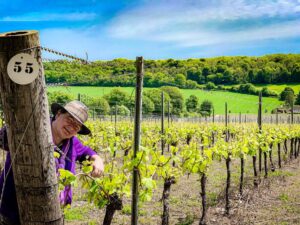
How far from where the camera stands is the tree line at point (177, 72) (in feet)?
10.1

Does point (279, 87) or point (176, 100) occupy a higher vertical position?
point (279, 87)

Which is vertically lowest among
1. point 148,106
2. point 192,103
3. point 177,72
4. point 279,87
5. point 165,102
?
point 192,103

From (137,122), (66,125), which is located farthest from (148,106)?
(66,125)

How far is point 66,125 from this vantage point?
10.3 ft

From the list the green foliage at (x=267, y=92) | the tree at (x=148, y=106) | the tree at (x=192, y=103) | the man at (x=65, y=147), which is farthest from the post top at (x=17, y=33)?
the green foliage at (x=267, y=92)

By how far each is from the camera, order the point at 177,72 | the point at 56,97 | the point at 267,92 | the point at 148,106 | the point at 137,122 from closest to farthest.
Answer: the point at 137,122, the point at 177,72, the point at 56,97, the point at 148,106, the point at 267,92

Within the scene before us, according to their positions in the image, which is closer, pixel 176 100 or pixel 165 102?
pixel 165 102

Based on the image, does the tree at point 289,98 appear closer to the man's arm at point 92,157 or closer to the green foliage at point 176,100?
the green foliage at point 176,100

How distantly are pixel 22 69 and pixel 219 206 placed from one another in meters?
8.02

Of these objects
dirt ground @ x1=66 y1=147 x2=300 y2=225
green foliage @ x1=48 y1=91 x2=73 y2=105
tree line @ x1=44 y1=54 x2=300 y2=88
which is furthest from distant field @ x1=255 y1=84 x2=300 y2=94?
dirt ground @ x1=66 y1=147 x2=300 y2=225

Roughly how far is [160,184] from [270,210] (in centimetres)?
340

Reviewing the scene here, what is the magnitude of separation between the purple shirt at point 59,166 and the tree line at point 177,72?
21.8 inches

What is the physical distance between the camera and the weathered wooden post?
1969mm

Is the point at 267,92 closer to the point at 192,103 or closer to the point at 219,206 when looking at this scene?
the point at 192,103
